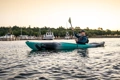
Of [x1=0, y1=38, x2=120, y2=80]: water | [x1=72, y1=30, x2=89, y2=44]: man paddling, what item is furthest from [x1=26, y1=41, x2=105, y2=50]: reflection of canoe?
[x1=0, y1=38, x2=120, y2=80]: water

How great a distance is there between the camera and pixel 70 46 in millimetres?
28250

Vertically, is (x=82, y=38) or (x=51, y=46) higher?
(x=82, y=38)

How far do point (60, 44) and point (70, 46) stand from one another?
1586 mm

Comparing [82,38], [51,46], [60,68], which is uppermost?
[82,38]

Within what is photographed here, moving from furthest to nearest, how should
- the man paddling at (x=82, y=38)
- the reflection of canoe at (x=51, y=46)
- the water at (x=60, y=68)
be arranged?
1. the man paddling at (x=82, y=38)
2. the reflection of canoe at (x=51, y=46)
3. the water at (x=60, y=68)

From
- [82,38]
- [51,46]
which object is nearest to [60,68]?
[51,46]

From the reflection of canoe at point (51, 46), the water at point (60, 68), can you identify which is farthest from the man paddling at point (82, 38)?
the water at point (60, 68)

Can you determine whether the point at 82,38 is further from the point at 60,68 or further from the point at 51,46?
the point at 60,68

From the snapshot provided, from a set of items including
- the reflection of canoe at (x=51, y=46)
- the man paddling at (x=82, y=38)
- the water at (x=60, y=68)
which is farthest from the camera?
the man paddling at (x=82, y=38)

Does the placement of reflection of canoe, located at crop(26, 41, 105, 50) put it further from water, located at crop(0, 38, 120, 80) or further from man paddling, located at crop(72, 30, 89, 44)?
water, located at crop(0, 38, 120, 80)

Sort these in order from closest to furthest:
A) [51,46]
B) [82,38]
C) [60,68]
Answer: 1. [60,68]
2. [51,46]
3. [82,38]

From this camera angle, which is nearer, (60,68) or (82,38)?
(60,68)

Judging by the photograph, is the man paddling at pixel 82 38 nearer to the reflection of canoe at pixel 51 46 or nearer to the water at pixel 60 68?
the reflection of canoe at pixel 51 46

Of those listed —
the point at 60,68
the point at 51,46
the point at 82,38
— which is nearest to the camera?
the point at 60,68
